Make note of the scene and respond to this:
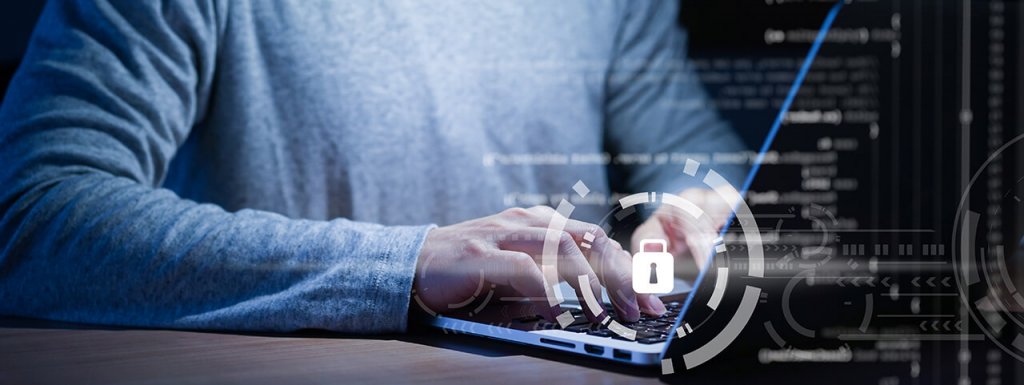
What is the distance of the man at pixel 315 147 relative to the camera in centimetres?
61

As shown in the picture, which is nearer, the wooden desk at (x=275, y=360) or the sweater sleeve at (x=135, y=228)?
the wooden desk at (x=275, y=360)

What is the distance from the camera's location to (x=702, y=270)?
1.58 ft

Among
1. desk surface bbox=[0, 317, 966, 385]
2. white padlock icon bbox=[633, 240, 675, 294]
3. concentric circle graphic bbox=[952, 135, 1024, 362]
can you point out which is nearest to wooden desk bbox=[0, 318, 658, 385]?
desk surface bbox=[0, 317, 966, 385]

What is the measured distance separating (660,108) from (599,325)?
268 mm

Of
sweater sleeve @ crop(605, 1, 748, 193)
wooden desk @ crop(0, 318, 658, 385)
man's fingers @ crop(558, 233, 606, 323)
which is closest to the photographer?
wooden desk @ crop(0, 318, 658, 385)

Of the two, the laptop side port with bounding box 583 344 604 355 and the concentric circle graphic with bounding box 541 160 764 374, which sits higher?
the concentric circle graphic with bounding box 541 160 764 374

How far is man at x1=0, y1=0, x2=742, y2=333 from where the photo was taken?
0.61 m

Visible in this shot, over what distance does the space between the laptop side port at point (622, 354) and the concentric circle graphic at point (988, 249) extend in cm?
35

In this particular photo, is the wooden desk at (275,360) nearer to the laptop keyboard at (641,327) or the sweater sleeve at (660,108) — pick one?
the laptop keyboard at (641,327)

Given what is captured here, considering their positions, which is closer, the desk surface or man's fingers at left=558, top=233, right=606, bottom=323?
the desk surface

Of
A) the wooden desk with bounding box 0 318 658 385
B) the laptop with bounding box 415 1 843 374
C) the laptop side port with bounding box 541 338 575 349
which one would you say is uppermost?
the laptop with bounding box 415 1 843 374

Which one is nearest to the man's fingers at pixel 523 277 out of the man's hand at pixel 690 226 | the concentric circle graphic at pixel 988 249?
the man's hand at pixel 690 226

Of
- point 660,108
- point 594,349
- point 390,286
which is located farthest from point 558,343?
point 660,108

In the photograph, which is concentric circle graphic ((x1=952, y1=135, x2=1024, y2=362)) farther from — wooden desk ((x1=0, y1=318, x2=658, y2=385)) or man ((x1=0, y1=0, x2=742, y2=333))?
wooden desk ((x1=0, y1=318, x2=658, y2=385))
